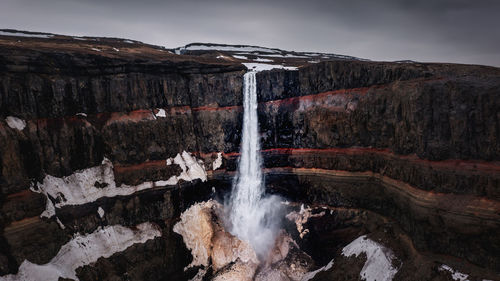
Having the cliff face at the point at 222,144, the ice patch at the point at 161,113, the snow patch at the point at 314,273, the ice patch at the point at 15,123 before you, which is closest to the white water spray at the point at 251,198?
the cliff face at the point at 222,144

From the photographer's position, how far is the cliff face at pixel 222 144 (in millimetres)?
16703

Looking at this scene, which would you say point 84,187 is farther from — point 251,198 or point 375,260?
point 375,260

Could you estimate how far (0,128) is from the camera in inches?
765

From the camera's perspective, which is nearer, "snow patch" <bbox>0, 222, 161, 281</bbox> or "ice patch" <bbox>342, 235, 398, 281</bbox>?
"ice patch" <bbox>342, 235, 398, 281</bbox>

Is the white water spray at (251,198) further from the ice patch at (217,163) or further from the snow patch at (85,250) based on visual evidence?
the snow patch at (85,250)

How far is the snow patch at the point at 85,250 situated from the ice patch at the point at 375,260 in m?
18.0

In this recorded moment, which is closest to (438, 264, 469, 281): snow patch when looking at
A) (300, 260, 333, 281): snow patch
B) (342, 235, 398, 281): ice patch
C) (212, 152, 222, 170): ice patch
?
(342, 235, 398, 281): ice patch

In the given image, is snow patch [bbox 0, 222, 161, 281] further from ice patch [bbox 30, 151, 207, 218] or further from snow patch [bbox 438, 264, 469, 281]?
snow patch [bbox 438, 264, 469, 281]

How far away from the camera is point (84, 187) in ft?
76.3

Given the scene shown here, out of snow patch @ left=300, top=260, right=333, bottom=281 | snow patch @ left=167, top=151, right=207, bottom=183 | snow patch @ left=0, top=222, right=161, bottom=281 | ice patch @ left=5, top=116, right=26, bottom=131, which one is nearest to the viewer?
snow patch @ left=0, top=222, right=161, bottom=281

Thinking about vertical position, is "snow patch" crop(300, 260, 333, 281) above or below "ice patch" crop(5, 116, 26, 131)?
below

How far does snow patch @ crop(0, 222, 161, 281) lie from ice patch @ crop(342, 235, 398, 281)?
18.0 metres

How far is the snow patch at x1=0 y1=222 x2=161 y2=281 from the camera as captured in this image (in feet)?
62.0

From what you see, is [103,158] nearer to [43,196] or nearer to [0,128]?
[43,196]
